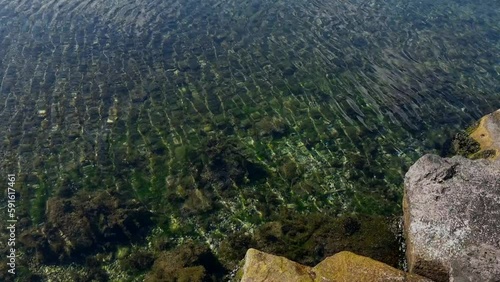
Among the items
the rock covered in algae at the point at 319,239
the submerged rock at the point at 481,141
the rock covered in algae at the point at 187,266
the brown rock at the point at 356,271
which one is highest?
the brown rock at the point at 356,271

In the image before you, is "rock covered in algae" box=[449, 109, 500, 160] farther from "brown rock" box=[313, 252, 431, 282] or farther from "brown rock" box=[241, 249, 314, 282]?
"brown rock" box=[241, 249, 314, 282]

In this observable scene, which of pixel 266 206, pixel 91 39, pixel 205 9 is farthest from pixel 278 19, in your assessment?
pixel 266 206

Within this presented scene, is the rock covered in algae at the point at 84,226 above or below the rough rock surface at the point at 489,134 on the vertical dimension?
below

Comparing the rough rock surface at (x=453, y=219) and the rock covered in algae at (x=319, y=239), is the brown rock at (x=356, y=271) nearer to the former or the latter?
the rough rock surface at (x=453, y=219)

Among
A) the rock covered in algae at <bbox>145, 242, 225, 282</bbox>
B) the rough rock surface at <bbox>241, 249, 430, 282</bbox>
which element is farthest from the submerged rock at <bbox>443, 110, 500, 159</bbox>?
the rock covered in algae at <bbox>145, 242, 225, 282</bbox>

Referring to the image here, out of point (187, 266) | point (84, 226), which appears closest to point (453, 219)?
point (187, 266)

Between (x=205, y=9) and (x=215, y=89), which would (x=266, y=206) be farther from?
(x=205, y=9)

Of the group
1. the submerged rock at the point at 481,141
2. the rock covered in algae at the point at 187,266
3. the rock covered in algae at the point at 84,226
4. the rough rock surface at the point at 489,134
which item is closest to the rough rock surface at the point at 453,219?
the submerged rock at the point at 481,141
